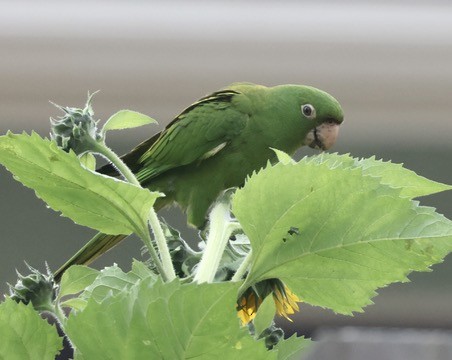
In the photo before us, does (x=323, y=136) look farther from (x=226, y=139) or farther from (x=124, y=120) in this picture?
(x=124, y=120)

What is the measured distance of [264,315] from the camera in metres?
0.38

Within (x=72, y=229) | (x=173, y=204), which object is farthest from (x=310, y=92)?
(x=72, y=229)

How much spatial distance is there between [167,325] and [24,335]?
68mm

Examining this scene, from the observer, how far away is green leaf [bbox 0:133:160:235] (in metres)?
0.38

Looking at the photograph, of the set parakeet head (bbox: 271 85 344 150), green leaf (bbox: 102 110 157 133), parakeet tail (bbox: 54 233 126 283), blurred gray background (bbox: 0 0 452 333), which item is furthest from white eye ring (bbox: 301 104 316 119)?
blurred gray background (bbox: 0 0 452 333)

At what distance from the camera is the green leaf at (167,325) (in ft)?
1.04

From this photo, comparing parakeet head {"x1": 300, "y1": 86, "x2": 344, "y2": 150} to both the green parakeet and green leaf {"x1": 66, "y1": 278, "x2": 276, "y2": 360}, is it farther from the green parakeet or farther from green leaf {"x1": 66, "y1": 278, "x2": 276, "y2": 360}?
green leaf {"x1": 66, "y1": 278, "x2": 276, "y2": 360}

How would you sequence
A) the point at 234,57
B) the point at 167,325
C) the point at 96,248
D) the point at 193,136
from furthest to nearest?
the point at 234,57, the point at 193,136, the point at 96,248, the point at 167,325

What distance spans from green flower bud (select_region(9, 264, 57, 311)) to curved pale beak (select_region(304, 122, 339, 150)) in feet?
2.32

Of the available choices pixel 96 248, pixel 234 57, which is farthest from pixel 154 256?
pixel 234 57

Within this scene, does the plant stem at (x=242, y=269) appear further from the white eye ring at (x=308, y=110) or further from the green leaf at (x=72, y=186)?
the white eye ring at (x=308, y=110)

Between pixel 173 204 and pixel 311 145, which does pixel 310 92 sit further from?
pixel 173 204

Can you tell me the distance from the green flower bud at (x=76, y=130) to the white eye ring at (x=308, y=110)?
25.7 inches

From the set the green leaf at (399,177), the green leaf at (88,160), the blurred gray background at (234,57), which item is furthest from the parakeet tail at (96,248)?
the blurred gray background at (234,57)
